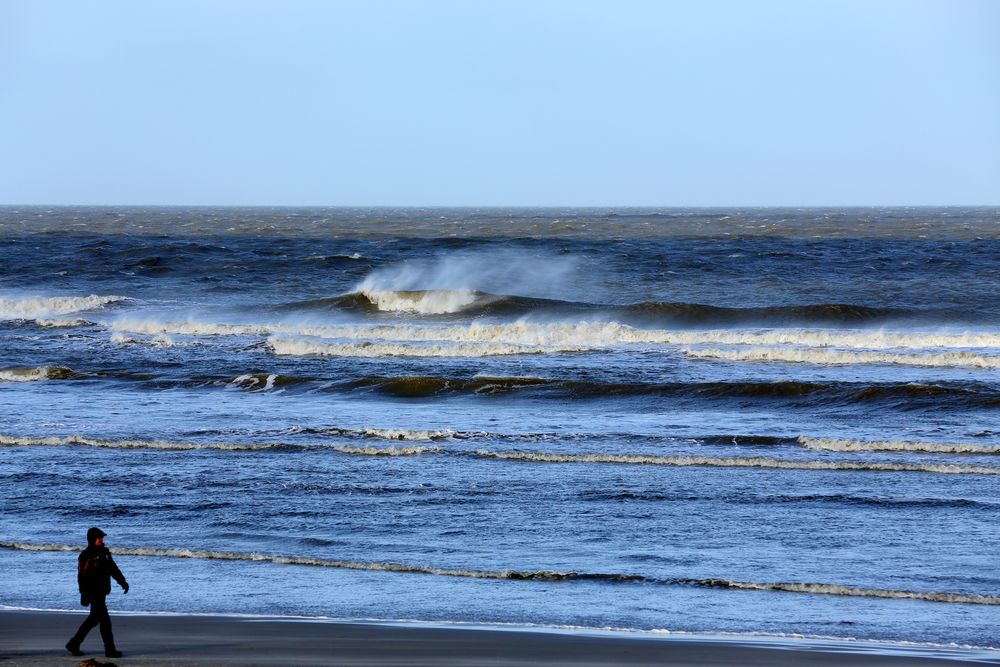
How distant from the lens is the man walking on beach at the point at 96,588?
8.04 metres

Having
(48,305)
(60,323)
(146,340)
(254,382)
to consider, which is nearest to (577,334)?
(254,382)

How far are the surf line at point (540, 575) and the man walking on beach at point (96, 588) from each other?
8.40 ft

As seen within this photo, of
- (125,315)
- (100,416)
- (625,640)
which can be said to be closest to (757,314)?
(125,315)

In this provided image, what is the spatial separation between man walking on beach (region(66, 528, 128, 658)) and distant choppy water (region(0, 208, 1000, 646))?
1.18 meters

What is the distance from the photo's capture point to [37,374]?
23.8m

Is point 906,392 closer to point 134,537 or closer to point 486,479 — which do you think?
point 486,479

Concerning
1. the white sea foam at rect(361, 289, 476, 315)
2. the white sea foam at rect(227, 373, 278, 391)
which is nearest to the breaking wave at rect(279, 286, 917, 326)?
the white sea foam at rect(361, 289, 476, 315)

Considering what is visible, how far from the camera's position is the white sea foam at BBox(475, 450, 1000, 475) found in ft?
47.3

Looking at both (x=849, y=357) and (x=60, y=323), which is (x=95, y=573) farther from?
(x=60, y=323)

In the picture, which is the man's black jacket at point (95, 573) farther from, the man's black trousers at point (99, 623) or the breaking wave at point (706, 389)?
the breaking wave at point (706, 389)

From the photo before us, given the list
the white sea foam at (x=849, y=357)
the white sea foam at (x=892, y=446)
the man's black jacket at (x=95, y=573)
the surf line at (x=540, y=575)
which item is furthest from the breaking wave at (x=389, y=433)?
the white sea foam at (x=849, y=357)

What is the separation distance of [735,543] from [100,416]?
37.5 feet

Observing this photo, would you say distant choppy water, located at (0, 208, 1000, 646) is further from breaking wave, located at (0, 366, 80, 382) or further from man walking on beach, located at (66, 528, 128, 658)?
man walking on beach, located at (66, 528, 128, 658)

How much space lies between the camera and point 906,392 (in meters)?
20.0
